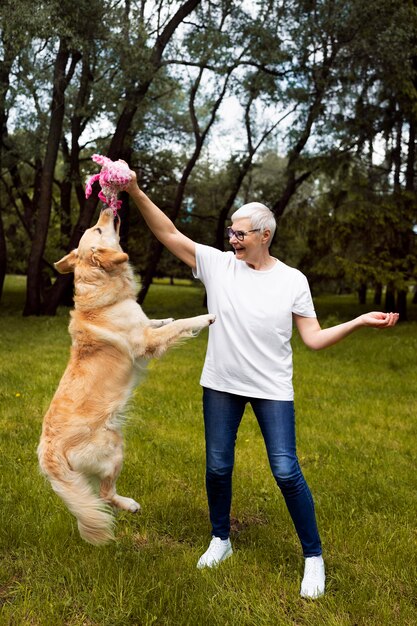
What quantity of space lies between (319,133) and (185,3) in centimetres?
594

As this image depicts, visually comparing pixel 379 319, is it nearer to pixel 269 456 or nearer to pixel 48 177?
pixel 269 456

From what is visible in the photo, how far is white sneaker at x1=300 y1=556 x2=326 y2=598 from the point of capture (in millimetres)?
3561

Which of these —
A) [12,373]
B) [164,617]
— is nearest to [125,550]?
[164,617]

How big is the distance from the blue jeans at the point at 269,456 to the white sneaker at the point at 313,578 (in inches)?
2.1

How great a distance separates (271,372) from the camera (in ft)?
11.8

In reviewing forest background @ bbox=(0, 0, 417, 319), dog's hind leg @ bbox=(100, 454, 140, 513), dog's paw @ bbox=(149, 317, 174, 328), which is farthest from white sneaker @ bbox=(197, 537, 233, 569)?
forest background @ bbox=(0, 0, 417, 319)

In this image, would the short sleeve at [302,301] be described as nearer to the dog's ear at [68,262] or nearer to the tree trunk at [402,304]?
the dog's ear at [68,262]

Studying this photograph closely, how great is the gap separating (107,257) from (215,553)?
2156 millimetres

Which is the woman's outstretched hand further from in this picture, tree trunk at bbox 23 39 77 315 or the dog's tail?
tree trunk at bbox 23 39 77 315

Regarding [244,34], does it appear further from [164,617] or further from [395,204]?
[164,617]

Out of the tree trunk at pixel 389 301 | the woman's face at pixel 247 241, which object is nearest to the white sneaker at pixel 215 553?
the woman's face at pixel 247 241

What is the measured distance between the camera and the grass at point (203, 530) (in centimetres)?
342

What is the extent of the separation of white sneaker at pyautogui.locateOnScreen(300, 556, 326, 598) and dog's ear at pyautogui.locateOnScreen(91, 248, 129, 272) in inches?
90.4

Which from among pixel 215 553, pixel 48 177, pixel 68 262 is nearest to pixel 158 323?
pixel 68 262
